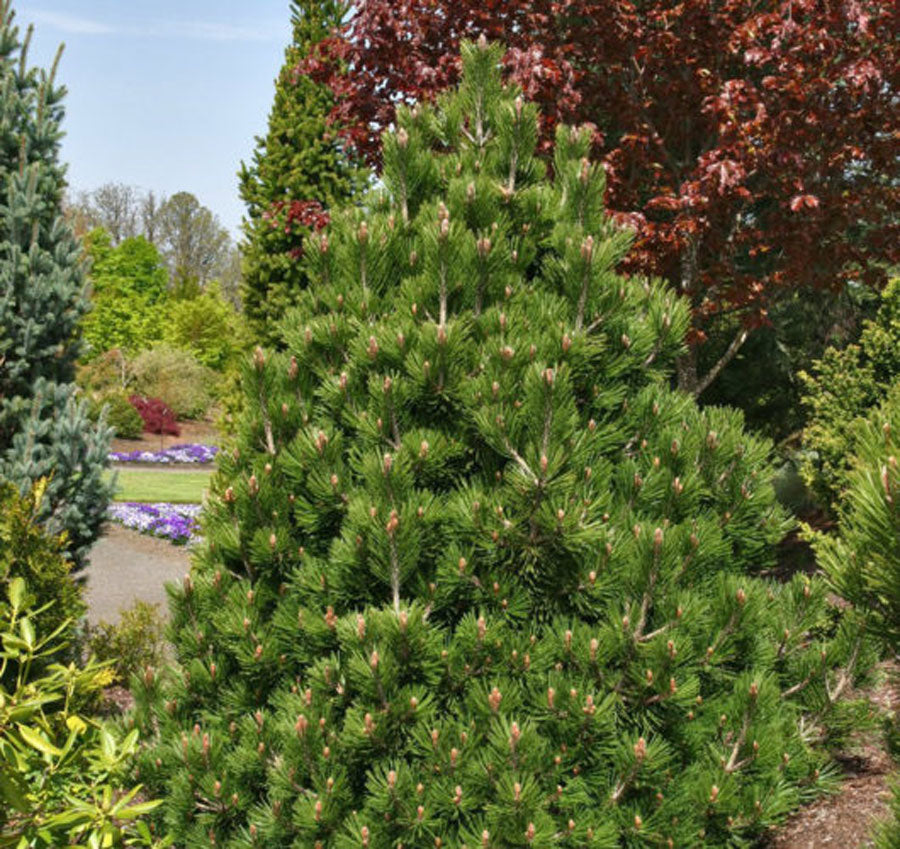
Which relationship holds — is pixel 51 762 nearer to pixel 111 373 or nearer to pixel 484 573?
pixel 484 573

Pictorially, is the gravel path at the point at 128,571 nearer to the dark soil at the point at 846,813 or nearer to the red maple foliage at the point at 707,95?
the red maple foliage at the point at 707,95

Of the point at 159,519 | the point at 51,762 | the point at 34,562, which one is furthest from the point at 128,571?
the point at 51,762

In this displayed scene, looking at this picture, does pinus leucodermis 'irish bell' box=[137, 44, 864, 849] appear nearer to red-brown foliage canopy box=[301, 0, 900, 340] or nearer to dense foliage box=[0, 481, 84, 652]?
dense foliage box=[0, 481, 84, 652]

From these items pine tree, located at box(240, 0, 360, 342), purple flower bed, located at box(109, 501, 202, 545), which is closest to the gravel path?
purple flower bed, located at box(109, 501, 202, 545)

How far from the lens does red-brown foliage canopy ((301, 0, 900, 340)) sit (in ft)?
25.4

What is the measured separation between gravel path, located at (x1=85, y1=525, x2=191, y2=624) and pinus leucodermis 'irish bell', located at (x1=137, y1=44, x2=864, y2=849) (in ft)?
24.4

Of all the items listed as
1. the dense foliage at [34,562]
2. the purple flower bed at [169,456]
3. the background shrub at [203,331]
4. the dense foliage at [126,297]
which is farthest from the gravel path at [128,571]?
the background shrub at [203,331]

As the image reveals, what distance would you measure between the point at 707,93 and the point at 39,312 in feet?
22.4

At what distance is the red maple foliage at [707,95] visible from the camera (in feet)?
25.4

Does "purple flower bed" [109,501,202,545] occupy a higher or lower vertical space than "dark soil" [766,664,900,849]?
lower

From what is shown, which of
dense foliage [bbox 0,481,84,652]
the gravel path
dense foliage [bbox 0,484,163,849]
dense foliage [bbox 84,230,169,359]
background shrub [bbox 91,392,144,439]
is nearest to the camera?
dense foliage [bbox 0,484,163,849]

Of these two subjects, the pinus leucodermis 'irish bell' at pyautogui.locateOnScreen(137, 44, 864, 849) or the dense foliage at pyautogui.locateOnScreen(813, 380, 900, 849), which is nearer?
the dense foliage at pyautogui.locateOnScreen(813, 380, 900, 849)

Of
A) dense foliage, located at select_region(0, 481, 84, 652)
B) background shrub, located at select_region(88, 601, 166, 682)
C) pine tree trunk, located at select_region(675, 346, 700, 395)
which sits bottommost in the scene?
background shrub, located at select_region(88, 601, 166, 682)

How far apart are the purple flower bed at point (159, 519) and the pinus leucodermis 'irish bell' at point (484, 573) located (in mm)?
11116
